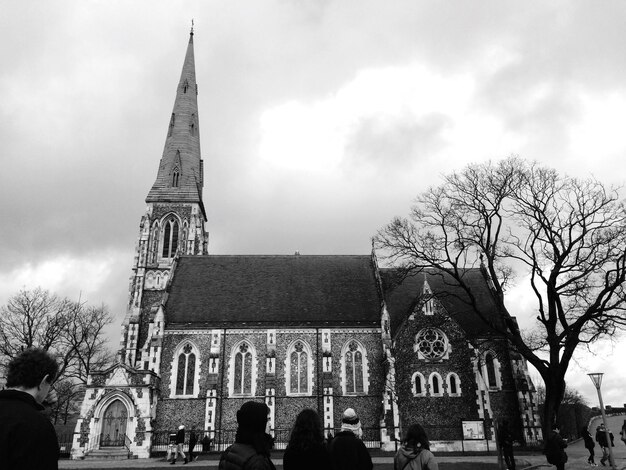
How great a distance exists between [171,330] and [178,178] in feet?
55.6

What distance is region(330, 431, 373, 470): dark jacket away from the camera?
5.25 m

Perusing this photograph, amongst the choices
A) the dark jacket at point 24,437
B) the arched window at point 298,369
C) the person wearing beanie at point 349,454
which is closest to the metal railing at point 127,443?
the arched window at point 298,369

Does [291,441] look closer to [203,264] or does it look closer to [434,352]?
[434,352]

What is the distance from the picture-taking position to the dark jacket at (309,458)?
4.59 metres

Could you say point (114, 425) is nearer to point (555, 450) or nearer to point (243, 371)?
point (243, 371)

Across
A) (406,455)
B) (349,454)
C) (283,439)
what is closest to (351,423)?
(349,454)

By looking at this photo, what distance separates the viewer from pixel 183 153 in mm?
45125

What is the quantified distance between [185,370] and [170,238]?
13151 mm

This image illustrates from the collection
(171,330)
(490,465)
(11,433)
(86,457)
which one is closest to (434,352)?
(490,465)

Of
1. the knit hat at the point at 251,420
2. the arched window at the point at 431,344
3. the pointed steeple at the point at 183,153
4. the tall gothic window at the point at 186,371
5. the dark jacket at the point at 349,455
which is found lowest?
the dark jacket at the point at 349,455

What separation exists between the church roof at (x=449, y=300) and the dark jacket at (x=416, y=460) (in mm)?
24134

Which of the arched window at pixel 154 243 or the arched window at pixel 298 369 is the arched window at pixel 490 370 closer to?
the arched window at pixel 298 369

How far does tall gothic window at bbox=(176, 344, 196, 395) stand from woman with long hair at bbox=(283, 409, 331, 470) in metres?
26.6

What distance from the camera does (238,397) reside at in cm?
2912
